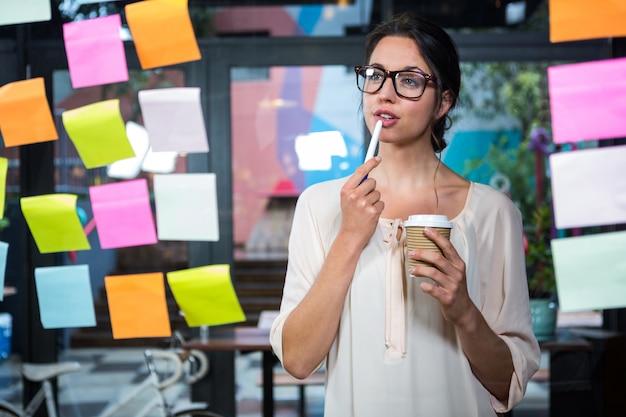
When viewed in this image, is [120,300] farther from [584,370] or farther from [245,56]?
[584,370]

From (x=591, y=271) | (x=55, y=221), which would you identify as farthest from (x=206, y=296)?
(x=591, y=271)

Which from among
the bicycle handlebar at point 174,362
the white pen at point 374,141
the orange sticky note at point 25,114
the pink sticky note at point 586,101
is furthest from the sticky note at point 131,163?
the white pen at point 374,141

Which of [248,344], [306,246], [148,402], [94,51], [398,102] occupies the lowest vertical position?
[148,402]

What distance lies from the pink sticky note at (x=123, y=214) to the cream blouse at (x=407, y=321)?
1.26 m

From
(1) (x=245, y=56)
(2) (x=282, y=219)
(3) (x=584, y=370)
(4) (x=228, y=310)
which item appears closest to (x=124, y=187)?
(4) (x=228, y=310)

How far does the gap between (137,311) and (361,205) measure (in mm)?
1464

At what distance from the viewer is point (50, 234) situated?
250 cm

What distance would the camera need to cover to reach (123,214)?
2.48 metres

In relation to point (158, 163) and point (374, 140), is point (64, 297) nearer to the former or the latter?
point (158, 163)

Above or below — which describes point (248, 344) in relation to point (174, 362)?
above

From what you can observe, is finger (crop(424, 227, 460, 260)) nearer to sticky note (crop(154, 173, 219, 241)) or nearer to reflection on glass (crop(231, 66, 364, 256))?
sticky note (crop(154, 173, 219, 241))

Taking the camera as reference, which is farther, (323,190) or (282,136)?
(282,136)

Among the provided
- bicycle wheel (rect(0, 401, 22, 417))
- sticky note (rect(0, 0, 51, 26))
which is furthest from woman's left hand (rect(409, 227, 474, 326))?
bicycle wheel (rect(0, 401, 22, 417))

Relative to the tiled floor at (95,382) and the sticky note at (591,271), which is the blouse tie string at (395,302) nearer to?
the sticky note at (591,271)
